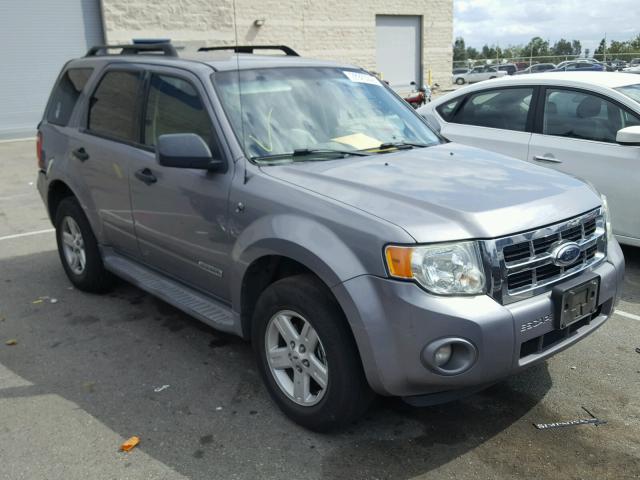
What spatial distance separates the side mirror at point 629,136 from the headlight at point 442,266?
307cm

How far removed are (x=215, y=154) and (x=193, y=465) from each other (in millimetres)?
1673

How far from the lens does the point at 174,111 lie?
420 cm

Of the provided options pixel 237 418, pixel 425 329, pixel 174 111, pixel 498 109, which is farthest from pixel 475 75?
pixel 425 329

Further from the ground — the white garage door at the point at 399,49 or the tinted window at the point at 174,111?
the white garage door at the point at 399,49

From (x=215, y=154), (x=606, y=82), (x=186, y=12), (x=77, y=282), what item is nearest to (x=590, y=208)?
(x=215, y=154)

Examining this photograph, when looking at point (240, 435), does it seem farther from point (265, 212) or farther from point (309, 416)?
point (265, 212)

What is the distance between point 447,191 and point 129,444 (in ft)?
6.51

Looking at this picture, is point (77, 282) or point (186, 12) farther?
point (186, 12)

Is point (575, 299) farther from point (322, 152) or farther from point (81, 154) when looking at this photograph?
point (81, 154)

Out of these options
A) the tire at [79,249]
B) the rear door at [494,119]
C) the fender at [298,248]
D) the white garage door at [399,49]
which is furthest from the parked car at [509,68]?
the fender at [298,248]

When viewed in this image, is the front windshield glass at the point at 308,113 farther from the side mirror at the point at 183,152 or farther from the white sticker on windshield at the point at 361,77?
the side mirror at the point at 183,152

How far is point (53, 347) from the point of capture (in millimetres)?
4457

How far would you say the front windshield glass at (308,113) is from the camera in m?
3.78

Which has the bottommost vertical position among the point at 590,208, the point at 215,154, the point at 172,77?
the point at 590,208
